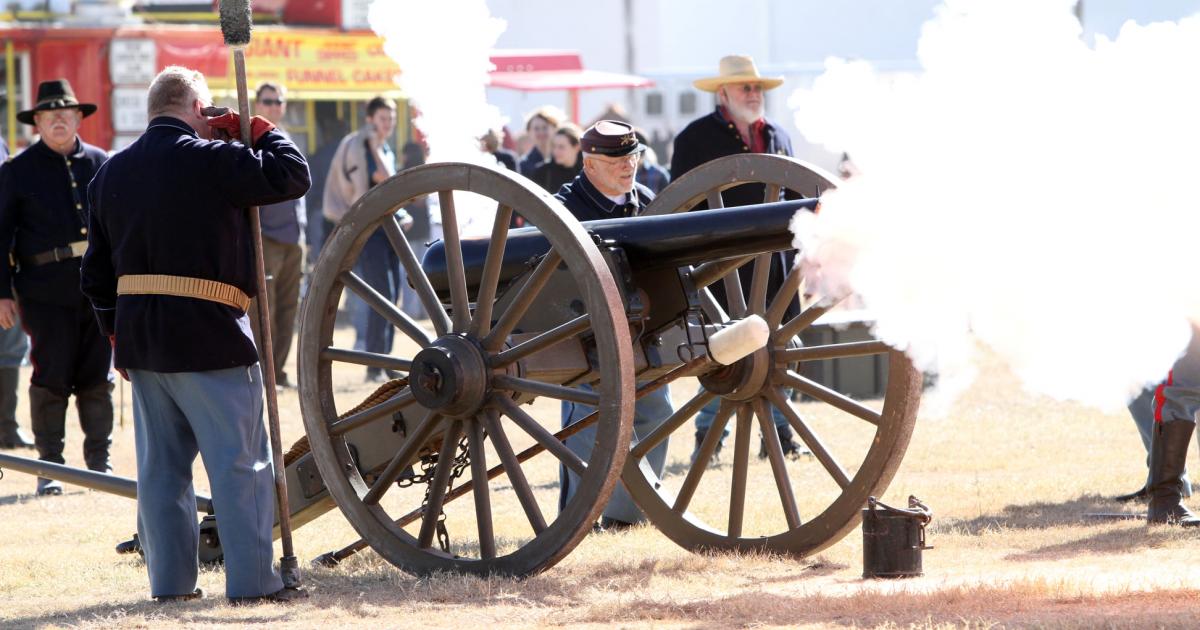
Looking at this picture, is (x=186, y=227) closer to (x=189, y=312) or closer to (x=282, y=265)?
(x=189, y=312)

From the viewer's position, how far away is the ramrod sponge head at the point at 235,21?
562 centimetres

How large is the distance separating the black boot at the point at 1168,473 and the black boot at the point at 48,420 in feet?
16.6

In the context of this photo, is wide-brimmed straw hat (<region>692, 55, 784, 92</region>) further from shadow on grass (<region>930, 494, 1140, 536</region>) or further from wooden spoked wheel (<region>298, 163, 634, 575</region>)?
wooden spoked wheel (<region>298, 163, 634, 575</region>)

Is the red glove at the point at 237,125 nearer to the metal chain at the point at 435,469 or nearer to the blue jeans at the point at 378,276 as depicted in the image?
the metal chain at the point at 435,469

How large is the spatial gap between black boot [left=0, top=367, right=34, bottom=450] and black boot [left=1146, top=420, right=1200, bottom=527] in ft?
19.4

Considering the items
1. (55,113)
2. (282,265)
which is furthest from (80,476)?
(282,265)

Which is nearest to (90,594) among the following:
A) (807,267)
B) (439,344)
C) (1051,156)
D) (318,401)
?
(318,401)

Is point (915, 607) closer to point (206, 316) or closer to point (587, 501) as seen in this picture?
point (587, 501)

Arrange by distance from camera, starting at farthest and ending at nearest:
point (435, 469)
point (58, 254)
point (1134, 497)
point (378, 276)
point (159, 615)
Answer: point (378, 276)
point (58, 254)
point (1134, 497)
point (435, 469)
point (159, 615)

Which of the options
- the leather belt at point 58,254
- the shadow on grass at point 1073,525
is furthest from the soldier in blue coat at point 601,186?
the leather belt at point 58,254

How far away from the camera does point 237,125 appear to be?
5520 millimetres

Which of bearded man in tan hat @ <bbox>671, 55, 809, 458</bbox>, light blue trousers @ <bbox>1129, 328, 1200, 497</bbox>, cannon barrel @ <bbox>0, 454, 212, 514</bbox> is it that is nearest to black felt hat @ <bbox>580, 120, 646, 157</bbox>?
bearded man in tan hat @ <bbox>671, 55, 809, 458</bbox>

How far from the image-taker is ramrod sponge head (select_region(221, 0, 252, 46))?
221 inches

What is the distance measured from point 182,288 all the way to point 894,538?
2316 mm
